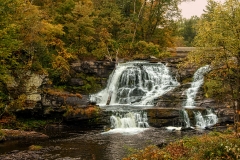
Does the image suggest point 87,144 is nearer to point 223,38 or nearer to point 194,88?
point 223,38

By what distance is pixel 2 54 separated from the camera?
59.3 ft

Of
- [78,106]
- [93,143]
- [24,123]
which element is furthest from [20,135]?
[78,106]

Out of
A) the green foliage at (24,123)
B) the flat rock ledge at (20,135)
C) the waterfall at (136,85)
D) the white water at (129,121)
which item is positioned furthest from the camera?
the waterfall at (136,85)

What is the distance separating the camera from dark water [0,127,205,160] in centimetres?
1480

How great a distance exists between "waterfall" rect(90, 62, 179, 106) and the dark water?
7506 mm

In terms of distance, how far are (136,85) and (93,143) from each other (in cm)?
1449

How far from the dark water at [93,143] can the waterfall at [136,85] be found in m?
7.51

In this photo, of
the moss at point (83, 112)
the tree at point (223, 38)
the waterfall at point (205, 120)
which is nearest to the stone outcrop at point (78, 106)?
the moss at point (83, 112)

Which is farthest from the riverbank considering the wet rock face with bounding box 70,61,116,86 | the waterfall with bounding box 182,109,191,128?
the wet rock face with bounding box 70,61,116,86

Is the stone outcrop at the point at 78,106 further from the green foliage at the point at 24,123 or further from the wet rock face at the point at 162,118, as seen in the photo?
the green foliage at the point at 24,123

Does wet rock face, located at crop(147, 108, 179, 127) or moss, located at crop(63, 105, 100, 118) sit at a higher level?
moss, located at crop(63, 105, 100, 118)

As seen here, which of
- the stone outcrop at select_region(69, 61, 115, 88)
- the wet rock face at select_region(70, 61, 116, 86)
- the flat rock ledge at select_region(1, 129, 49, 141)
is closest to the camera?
the flat rock ledge at select_region(1, 129, 49, 141)

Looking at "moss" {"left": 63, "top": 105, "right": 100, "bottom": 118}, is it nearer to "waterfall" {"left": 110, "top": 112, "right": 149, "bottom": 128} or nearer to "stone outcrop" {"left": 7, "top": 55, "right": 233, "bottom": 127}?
"stone outcrop" {"left": 7, "top": 55, "right": 233, "bottom": 127}

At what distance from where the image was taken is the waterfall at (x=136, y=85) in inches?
1151
